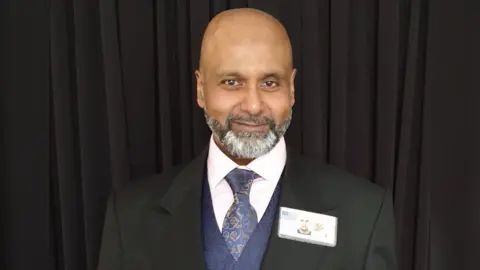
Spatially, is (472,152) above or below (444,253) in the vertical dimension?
above

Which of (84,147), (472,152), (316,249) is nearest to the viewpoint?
(316,249)

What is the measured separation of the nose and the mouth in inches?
1.3

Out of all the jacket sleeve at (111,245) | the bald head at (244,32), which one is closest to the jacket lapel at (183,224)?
the jacket sleeve at (111,245)

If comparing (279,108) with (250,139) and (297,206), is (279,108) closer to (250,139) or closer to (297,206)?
(250,139)

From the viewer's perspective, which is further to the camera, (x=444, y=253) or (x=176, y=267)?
(x=444, y=253)

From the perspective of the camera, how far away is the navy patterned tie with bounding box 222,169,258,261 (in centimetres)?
120

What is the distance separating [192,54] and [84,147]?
49 centimetres

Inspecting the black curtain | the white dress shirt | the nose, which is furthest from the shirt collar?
the black curtain

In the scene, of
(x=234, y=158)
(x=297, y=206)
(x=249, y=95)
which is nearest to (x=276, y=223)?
(x=297, y=206)

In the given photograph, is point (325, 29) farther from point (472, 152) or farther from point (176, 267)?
point (176, 267)

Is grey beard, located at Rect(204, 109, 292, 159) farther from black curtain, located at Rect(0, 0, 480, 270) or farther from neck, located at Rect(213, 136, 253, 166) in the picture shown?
black curtain, located at Rect(0, 0, 480, 270)

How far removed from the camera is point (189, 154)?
6.04ft

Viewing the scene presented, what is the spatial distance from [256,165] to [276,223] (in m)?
0.15

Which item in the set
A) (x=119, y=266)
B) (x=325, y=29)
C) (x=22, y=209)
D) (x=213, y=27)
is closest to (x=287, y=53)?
(x=213, y=27)
